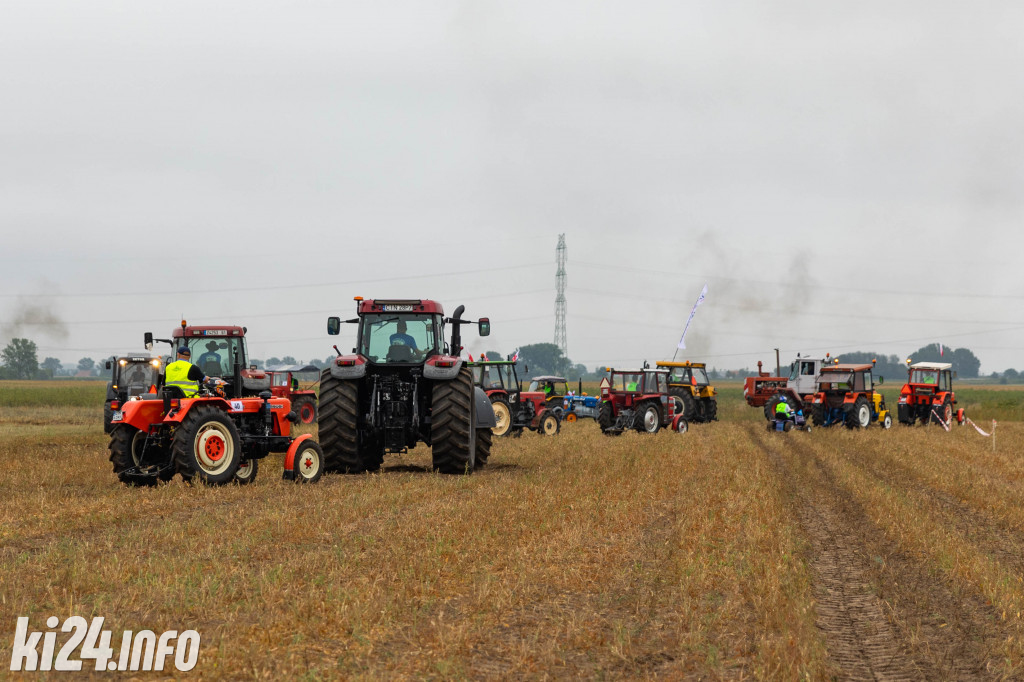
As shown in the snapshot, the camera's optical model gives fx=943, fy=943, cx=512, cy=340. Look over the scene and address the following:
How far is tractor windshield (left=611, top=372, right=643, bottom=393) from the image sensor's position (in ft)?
80.9

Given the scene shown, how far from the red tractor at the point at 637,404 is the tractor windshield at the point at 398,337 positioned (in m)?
10.1

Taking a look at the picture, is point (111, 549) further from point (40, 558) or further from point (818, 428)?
point (818, 428)

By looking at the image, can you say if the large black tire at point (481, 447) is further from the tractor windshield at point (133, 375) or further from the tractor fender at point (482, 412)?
the tractor windshield at point (133, 375)

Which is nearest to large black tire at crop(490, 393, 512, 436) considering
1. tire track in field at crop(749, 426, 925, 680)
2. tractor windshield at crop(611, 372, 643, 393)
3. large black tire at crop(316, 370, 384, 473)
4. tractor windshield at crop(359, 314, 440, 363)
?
tractor windshield at crop(611, 372, 643, 393)

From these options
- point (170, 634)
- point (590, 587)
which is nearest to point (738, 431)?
point (590, 587)

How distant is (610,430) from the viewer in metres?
23.6

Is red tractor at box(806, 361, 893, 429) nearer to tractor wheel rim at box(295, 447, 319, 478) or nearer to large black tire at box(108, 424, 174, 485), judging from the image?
tractor wheel rim at box(295, 447, 319, 478)

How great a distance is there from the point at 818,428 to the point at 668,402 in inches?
194

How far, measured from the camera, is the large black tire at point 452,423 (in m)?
13.4

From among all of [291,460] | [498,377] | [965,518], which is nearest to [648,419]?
[498,377]

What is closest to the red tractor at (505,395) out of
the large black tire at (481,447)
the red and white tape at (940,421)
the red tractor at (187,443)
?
the large black tire at (481,447)

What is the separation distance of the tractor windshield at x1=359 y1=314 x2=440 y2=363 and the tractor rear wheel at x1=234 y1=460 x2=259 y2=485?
263 cm

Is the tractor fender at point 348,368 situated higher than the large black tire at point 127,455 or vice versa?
the tractor fender at point 348,368

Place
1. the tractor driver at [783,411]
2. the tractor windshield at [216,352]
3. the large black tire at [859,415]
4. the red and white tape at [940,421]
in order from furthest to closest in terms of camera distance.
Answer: the red and white tape at [940,421] → the large black tire at [859,415] → the tractor driver at [783,411] → the tractor windshield at [216,352]
